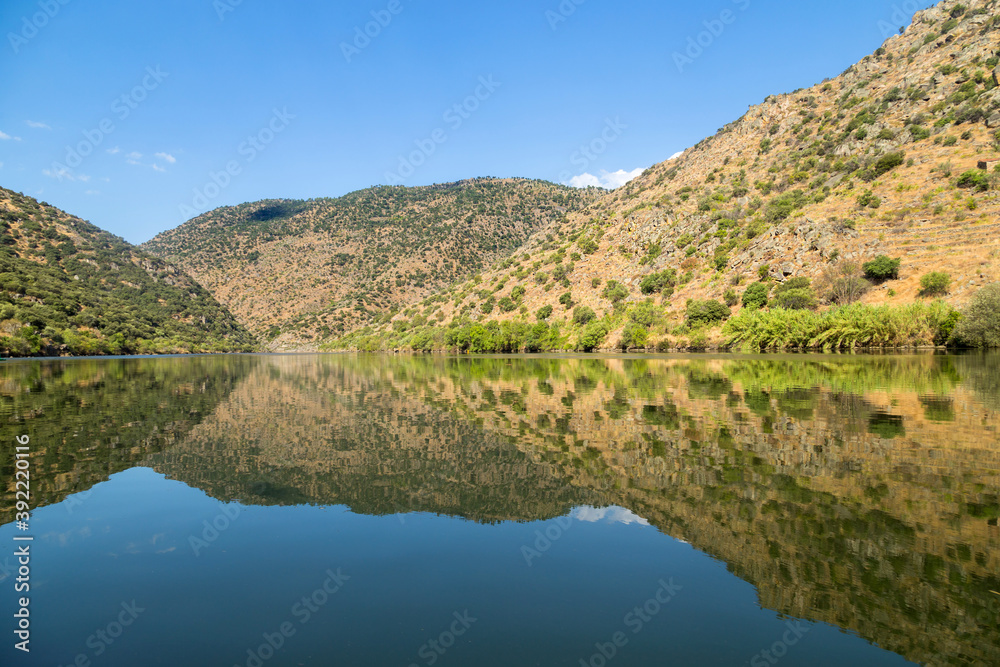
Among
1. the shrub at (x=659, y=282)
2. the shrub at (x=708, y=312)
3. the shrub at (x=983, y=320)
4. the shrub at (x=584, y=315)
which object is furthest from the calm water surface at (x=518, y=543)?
the shrub at (x=584, y=315)

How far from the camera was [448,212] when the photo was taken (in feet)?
564

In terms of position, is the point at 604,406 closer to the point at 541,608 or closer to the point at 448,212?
the point at 541,608

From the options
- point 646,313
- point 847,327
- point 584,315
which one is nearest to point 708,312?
point 646,313

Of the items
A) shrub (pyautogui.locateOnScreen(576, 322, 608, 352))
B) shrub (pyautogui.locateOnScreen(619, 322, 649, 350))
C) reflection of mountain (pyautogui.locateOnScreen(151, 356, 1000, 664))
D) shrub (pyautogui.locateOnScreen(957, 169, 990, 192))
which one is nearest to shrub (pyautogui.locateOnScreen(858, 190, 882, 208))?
shrub (pyautogui.locateOnScreen(957, 169, 990, 192))

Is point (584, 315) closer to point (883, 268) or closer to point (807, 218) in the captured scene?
point (807, 218)

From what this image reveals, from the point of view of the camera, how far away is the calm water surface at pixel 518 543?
180 inches

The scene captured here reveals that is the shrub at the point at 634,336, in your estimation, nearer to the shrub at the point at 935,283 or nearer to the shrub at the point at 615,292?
the shrub at the point at 615,292

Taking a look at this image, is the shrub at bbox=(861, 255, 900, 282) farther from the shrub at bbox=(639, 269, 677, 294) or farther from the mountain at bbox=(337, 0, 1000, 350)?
the shrub at bbox=(639, 269, 677, 294)

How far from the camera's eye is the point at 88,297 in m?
97.9

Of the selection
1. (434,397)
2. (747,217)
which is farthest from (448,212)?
(434,397)

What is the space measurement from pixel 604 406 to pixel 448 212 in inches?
6337

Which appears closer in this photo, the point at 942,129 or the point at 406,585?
the point at 406,585

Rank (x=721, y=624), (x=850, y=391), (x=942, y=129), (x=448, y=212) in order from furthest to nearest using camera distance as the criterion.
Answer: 1. (x=448, y=212)
2. (x=942, y=129)
3. (x=850, y=391)
4. (x=721, y=624)

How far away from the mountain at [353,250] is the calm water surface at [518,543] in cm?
12773
